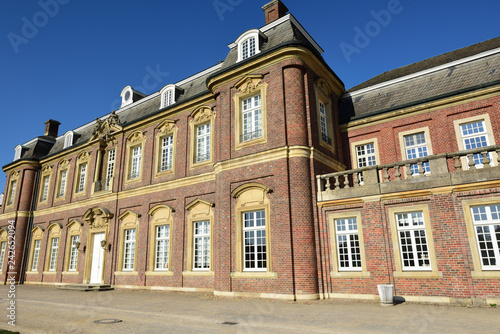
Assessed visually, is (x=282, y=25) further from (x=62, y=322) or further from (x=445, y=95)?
(x=62, y=322)

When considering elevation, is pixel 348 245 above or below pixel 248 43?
below

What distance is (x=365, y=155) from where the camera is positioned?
17625 millimetres

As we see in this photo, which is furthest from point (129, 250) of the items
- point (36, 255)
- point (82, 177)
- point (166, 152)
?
point (36, 255)

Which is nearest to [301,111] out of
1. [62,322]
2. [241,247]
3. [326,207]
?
[326,207]

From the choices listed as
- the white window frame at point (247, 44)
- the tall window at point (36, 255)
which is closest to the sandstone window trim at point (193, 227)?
the white window frame at point (247, 44)

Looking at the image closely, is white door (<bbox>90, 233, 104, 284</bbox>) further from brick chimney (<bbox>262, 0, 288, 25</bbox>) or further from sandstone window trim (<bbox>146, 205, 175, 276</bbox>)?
brick chimney (<bbox>262, 0, 288, 25</bbox>)

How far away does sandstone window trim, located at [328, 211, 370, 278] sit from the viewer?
1245 cm

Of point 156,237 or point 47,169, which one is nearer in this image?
point 156,237

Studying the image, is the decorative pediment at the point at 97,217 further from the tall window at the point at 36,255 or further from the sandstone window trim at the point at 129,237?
the tall window at the point at 36,255

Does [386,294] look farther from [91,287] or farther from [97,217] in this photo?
[97,217]

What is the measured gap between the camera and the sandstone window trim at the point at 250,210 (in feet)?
43.8

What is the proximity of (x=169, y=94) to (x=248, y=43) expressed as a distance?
6.61m

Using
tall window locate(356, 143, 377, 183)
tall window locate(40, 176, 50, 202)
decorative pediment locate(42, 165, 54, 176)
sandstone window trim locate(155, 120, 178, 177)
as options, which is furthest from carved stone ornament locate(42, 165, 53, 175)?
tall window locate(356, 143, 377, 183)

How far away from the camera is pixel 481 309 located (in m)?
9.61
